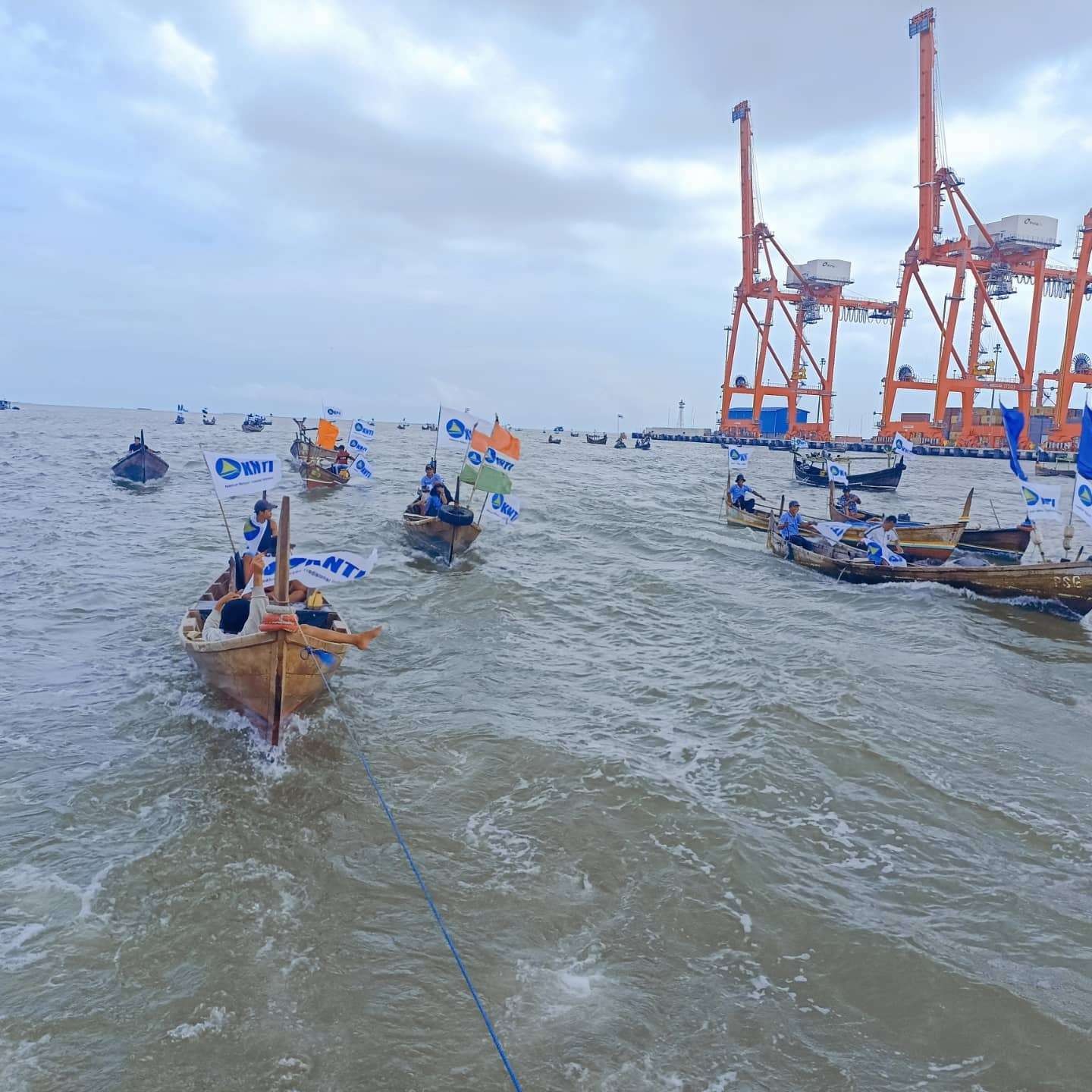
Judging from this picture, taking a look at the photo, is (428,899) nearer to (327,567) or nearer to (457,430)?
(327,567)

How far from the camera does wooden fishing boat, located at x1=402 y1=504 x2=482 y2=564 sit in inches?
663

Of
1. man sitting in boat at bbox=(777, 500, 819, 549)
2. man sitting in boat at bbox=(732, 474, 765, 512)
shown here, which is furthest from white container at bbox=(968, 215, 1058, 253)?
man sitting in boat at bbox=(777, 500, 819, 549)

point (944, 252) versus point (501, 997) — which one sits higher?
point (944, 252)

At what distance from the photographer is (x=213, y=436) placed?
72.8 m

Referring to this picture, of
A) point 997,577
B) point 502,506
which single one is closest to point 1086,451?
point 997,577

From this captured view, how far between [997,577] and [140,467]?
30.7 meters

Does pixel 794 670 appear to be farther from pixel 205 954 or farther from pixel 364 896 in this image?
pixel 205 954

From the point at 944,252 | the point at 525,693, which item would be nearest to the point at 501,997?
the point at 525,693

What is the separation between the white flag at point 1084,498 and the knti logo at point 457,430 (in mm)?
10760

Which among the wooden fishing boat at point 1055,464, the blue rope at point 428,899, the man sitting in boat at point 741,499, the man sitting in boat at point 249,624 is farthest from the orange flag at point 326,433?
the wooden fishing boat at point 1055,464

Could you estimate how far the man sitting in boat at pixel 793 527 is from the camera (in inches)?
736

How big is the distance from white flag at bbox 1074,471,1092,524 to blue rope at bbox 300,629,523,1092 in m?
10.4

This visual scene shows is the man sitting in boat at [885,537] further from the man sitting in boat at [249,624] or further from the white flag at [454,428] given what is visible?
the man sitting in boat at [249,624]

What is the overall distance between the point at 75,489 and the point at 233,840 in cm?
2827
